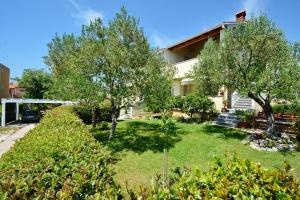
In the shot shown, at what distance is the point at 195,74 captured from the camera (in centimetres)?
1786

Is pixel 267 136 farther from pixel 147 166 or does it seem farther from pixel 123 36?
pixel 123 36

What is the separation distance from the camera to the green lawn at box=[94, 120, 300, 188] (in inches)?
414

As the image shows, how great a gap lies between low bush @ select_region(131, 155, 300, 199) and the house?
12.8m

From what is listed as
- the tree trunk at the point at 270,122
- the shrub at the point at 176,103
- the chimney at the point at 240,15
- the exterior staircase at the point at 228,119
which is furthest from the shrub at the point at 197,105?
the chimney at the point at 240,15

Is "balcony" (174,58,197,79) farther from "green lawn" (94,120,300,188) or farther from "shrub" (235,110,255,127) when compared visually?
"green lawn" (94,120,300,188)

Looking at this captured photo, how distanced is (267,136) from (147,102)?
6967 mm

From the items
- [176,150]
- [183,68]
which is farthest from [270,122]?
[183,68]

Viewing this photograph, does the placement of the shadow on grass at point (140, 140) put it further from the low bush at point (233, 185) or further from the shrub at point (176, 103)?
the low bush at point (233, 185)

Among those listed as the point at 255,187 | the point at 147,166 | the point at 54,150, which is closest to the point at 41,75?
the point at 147,166

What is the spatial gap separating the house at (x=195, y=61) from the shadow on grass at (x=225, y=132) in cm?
243

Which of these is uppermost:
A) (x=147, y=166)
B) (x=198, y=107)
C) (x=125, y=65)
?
(x=125, y=65)

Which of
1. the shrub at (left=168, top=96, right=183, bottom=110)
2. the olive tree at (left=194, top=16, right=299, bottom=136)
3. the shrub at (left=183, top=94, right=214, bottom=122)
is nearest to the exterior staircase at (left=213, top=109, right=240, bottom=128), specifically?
the shrub at (left=183, top=94, right=214, bottom=122)

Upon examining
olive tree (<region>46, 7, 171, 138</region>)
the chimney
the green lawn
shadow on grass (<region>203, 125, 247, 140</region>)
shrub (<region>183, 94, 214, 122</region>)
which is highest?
the chimney

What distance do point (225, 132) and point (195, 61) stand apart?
9621mm
